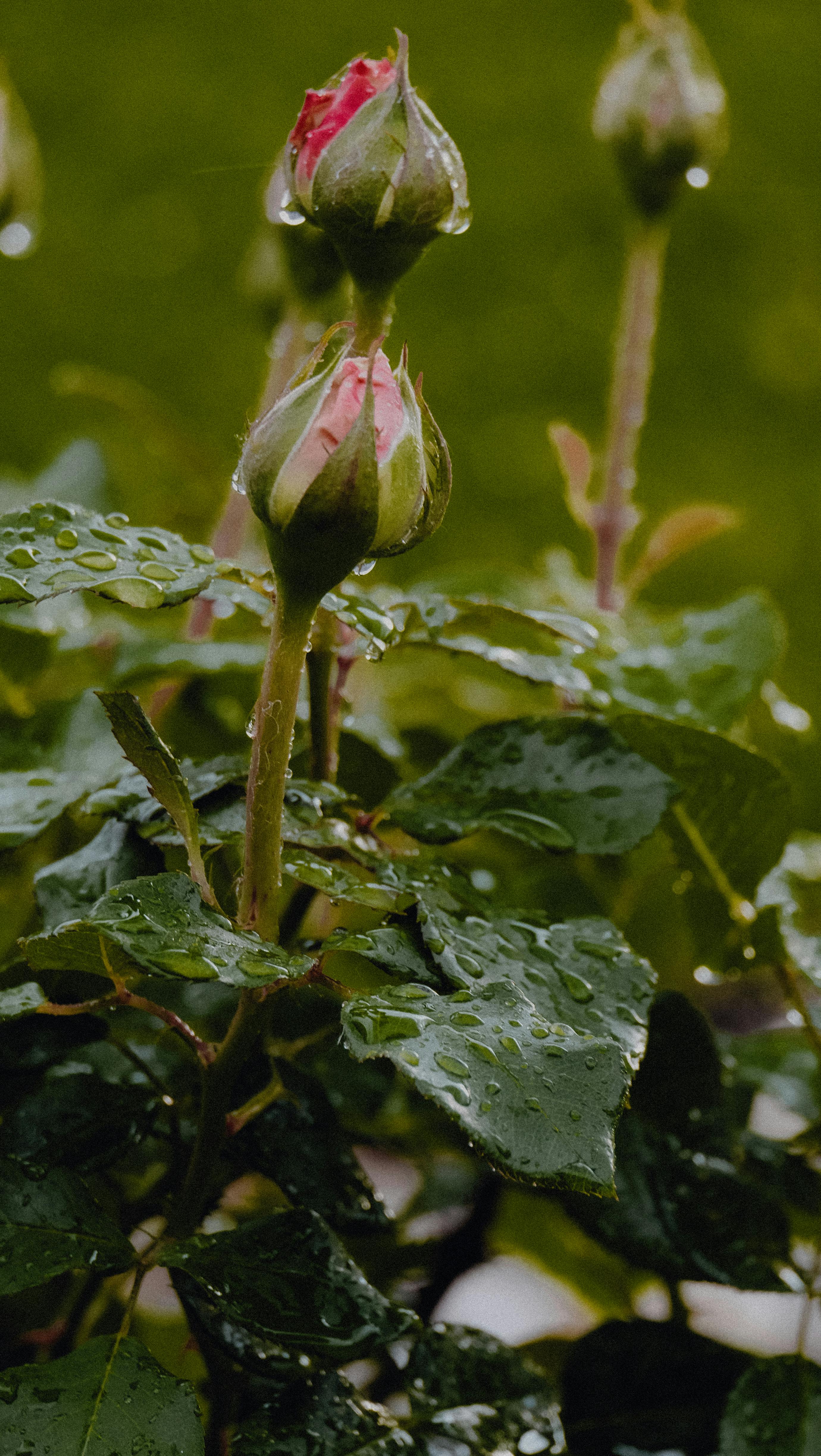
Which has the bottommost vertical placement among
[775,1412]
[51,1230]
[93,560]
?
[775,1412]

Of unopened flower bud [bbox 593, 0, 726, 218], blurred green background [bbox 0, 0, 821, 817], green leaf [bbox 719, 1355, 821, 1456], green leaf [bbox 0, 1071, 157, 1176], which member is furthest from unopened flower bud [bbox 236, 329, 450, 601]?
blurred green background [bbox 0, 0, 821, 817]

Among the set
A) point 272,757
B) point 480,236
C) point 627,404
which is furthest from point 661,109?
point 480,236

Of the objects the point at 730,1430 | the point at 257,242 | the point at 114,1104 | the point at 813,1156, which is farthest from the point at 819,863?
the point at 257,242

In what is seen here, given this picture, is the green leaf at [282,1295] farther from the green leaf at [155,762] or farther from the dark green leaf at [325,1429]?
the green leaf at [155,762]

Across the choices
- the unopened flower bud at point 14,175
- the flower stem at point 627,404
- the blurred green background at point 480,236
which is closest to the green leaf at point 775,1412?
the flower stem at point 627,404

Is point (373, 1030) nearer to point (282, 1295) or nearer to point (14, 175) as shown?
point (282, 1295)
